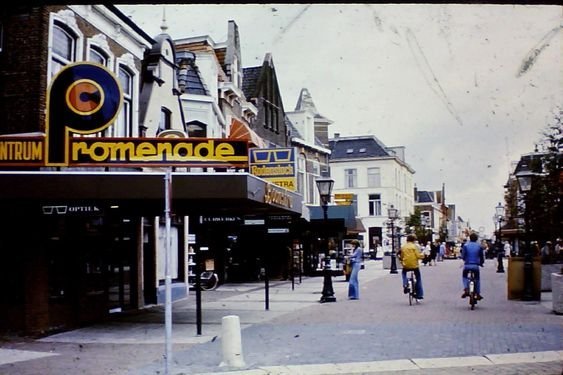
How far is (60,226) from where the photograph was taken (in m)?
14.5

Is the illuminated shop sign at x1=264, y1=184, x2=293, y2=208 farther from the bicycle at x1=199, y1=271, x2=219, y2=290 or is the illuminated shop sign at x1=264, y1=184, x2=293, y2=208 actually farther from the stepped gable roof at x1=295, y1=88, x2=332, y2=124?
the bicycle at x1=199, y1=271, x2=219, y2=290

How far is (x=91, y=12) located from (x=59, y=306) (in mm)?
6164

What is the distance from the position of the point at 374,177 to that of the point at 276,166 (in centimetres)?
2633

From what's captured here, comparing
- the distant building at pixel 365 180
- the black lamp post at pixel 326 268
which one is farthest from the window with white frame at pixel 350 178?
the black lamp post at pixel 326 268

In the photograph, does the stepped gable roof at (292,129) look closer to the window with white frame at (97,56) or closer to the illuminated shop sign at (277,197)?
the illuminated shop sign at (277,197)

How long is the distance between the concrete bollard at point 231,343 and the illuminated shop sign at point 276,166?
8675 mm

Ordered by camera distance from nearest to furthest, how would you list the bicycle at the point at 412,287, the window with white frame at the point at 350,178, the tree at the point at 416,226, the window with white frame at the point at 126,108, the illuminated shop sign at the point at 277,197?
1. the illuminated shop sign at the point at 277,197
2. the window with white frame at the point at 126,108
3. the bicycle at the point at 412,287
4. the window with white frame at the point at 350,178
5. the tree at the point at 416,226

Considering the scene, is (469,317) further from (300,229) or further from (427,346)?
(300,229)

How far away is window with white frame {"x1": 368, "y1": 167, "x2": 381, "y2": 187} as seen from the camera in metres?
44.1

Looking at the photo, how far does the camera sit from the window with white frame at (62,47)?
1388 cm

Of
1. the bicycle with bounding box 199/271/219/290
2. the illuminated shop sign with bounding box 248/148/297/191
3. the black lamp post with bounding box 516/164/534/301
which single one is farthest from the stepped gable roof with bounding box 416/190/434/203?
the illuminated shop sign with bounding box 248/148/297/191

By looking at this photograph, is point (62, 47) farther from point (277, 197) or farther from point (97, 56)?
point (277, 197)

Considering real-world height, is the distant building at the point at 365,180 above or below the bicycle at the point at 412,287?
above

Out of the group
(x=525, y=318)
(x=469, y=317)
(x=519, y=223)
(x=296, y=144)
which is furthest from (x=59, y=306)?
(x=296, y=144)
